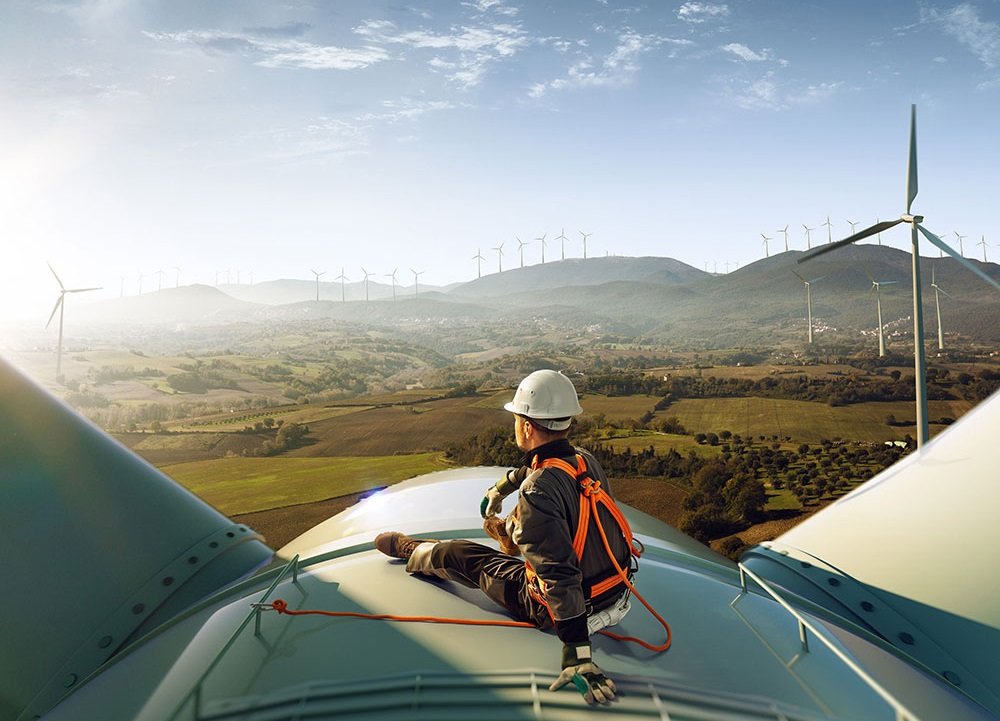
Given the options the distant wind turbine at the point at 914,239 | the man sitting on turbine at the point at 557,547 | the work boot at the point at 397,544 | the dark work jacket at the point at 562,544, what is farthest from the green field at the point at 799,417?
the dark work jacket at the point at 562,544

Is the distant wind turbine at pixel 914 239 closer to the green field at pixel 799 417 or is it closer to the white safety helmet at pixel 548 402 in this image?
the white safety helmet at pixel 548 402

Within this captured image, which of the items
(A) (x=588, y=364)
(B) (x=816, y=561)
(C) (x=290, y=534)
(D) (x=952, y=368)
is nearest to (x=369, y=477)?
(C) (x=290, y=534)

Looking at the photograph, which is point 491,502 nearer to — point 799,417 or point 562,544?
point 562,544

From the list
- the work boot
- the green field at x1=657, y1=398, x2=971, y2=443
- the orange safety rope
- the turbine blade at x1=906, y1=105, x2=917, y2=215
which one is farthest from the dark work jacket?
the green field at x1=657, y1=398, x2=971, y2=443

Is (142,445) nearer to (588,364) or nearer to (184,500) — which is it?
(184,500)

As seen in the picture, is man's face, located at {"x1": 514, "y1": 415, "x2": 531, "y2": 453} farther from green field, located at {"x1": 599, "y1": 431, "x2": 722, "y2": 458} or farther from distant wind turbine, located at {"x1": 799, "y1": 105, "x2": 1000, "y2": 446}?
green field, located at {"x1": 599, "y1": 431, "x2": 722, "y2": 458}

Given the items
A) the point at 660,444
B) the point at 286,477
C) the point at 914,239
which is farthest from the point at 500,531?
the point at 660,444
